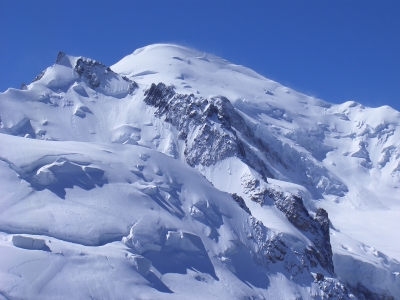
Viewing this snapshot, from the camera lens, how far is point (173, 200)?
2035 inches

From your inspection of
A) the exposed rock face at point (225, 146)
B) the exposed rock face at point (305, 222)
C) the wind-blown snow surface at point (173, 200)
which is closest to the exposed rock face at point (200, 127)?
the exposed rock face at point (225, 146)

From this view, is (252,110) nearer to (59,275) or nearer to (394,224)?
(394,224)

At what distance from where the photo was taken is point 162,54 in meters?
135

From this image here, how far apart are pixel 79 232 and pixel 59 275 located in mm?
5072

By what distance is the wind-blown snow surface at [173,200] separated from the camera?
132 ft

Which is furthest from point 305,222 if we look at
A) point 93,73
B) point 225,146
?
point 93,73

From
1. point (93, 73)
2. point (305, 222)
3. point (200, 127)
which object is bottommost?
point (305, 222)

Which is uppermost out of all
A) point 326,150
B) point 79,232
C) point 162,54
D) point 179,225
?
point 162,54

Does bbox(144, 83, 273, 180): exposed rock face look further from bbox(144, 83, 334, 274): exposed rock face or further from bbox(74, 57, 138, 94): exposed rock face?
bbox(74, 57, 138, 94): exposed rock face

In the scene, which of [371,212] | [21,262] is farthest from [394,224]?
[21,262]

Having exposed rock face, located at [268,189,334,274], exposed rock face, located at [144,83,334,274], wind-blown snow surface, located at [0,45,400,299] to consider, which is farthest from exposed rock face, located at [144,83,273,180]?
exposed rock face, located at [268,189,334,274]

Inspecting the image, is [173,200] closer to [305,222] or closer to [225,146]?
[305,222]

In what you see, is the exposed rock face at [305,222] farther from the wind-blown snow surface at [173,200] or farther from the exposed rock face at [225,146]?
the wind-blown snow surface at [173,200]

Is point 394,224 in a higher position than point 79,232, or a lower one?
higher
